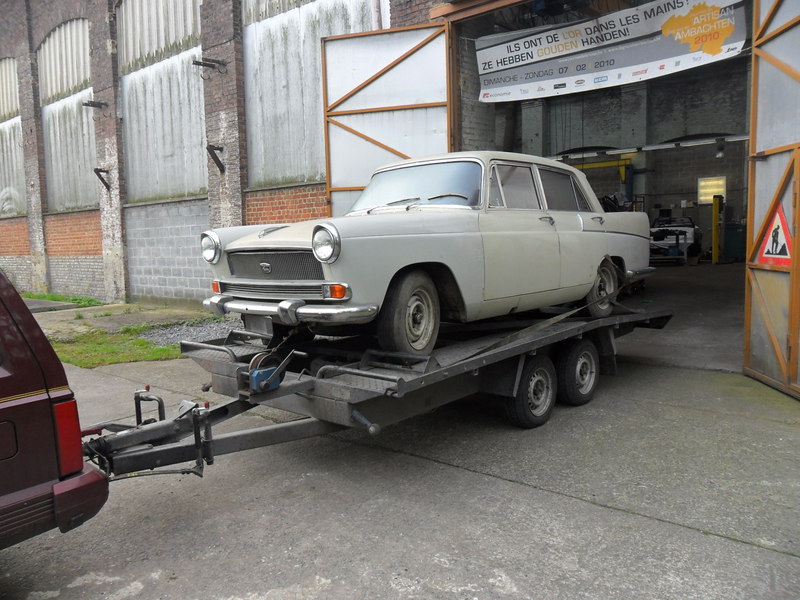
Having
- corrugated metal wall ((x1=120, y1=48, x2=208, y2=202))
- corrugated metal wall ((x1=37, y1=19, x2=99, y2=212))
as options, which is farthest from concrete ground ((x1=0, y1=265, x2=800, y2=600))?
corrugated metal wall ((x1=37, y1=19, x2=99, y2=212))

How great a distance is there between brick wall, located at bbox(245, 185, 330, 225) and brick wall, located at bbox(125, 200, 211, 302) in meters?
1.58

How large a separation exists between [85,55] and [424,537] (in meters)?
17.1

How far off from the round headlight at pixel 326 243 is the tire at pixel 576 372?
2.73 meters

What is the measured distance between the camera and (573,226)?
5.88 metres

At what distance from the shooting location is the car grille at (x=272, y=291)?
411 centimetres

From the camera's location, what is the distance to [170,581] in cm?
310

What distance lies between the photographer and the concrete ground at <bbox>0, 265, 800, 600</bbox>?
303 cm

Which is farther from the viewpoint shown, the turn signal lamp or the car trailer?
the turn signal lamp

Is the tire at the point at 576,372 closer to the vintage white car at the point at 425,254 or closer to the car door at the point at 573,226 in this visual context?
the vintage white car at the point at 425,254

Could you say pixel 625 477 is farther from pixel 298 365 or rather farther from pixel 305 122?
pixel 305 122

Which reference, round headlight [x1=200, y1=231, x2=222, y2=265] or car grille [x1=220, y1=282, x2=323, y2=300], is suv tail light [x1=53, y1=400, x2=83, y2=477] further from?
round headlight [x1=200, y1=231, x2=222, y2=265]

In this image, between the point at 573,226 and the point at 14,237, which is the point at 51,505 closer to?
the point at 573,226

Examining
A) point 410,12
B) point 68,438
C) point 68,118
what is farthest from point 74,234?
point 68,438

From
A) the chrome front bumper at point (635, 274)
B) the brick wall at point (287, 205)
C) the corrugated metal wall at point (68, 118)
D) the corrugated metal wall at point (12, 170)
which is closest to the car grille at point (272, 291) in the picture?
the chrome front bumper at point (635, 274)
